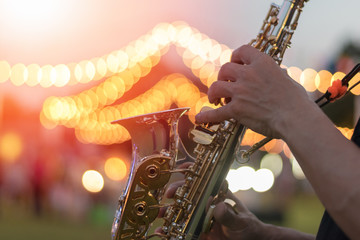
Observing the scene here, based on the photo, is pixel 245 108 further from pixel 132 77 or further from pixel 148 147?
pixel 132 77

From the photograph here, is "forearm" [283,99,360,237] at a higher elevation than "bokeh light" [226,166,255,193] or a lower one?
higher

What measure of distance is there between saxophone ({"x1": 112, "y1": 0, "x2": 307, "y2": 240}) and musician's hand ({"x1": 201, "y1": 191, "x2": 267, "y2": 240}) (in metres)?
0.17

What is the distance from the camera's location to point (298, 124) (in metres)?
1.84

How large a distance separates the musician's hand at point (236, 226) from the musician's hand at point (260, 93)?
0.87 metres

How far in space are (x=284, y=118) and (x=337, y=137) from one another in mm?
181

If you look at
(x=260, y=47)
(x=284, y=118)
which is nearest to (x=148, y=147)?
(x=260, y=47)

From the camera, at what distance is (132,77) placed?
37188 millimetres

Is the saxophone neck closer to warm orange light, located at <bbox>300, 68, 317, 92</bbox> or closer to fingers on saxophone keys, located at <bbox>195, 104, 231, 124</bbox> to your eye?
fingers on saxophone keys, located at <bbox>195, 104, 231, 124</bbox>

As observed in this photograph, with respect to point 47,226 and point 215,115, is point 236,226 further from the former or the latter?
point 47,226

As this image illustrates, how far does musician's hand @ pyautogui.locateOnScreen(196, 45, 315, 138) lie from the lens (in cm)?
189

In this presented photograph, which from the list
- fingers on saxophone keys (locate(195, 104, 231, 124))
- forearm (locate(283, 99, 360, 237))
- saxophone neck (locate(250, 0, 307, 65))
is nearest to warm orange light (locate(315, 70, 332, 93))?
saxophone neck (locate(250, 0, 307, 65))

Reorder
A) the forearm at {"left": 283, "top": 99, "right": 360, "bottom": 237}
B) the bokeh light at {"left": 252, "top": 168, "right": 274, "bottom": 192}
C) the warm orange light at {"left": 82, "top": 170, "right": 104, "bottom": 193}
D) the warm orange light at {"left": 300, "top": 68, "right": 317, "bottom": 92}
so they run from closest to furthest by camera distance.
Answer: the forearm at {"left": 283, "top": 99, "right": 360, "bottom": 237} < the warm orange light at {"left": 82, "top": 170, "right": 104, "bottom": 193} < the warm orange light at {"left": 300, "top": 68, "right": 317, "bottom": 92} < the bokeh light at {"left": 252, "top": 168, "right": 274, "bottom": 192}

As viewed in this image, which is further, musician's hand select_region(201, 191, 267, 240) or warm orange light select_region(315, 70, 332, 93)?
warm orange light select_region(315, 70, 332, 93)

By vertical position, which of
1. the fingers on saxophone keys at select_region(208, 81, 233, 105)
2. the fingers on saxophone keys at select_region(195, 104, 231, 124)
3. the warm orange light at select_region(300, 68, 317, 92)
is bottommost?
the fingers on saxophone keys at select_region(195, 104, 231, 124)
